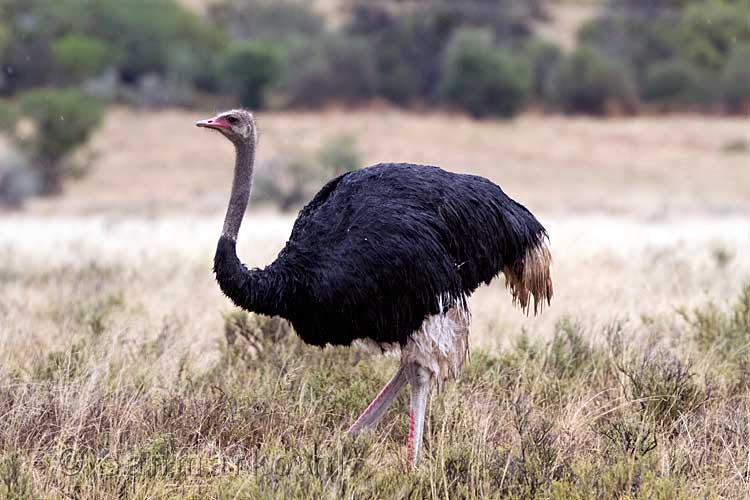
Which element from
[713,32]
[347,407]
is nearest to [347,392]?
[347,407]

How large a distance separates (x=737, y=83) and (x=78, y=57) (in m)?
25.4

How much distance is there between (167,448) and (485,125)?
37310mm

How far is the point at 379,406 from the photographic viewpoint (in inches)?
189

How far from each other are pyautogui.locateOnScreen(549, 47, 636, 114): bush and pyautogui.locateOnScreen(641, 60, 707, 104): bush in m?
1.33

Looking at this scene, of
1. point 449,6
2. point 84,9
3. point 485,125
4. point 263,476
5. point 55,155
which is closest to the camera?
point 263,476

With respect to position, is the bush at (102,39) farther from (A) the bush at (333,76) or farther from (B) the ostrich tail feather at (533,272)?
(B) the ostrich tail feather at (533,272)

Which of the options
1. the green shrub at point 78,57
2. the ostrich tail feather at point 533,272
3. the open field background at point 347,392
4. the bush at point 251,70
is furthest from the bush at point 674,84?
the ostrich tail feather at point 533,272

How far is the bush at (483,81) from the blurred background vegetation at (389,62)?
0.18 feet

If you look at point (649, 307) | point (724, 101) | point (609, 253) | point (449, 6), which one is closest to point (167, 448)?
point (649, 307)

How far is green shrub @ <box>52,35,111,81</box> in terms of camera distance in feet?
135

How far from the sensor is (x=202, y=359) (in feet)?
19.2

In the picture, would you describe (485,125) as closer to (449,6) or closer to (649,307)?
(449,6)

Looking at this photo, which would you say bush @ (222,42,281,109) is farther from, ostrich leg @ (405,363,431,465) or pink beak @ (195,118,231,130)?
ostrich leg @ (405,363,431,465)
